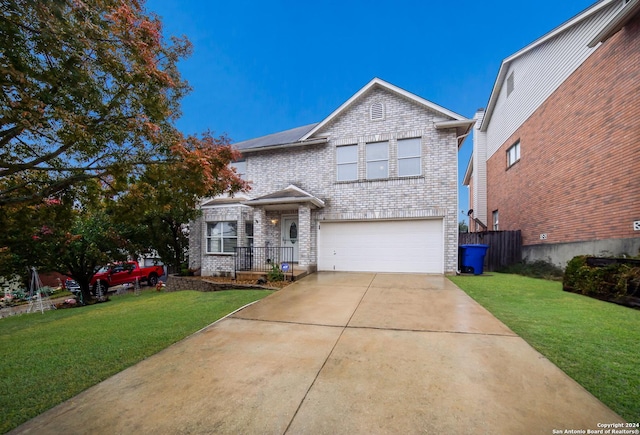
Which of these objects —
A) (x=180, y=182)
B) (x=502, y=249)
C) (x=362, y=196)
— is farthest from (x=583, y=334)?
(x=502, y=249)

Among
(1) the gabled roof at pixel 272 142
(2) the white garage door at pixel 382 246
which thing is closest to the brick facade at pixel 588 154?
(2) the white garage door at pixel 382 246

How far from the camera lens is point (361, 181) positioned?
10.9 metres

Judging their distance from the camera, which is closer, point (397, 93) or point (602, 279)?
point (602, 279)

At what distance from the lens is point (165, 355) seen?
3631mm

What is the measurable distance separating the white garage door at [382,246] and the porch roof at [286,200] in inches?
→ 57.5

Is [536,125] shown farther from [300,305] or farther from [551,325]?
[300,305]

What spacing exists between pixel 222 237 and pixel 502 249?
41.1 ft

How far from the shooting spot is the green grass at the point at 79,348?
9.08 feet

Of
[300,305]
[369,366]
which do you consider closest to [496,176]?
[300,305]

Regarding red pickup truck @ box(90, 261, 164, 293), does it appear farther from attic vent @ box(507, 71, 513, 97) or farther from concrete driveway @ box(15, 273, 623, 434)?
attic vent @ box(507, 71, 513, 97)

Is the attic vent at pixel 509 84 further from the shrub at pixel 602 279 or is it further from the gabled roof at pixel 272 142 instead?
the shrub at pixel 602 279

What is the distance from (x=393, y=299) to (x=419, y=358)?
3021 millimetres

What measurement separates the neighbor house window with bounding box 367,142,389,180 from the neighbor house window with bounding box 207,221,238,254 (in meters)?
6.46

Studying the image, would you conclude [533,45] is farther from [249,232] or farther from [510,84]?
[249,232]
